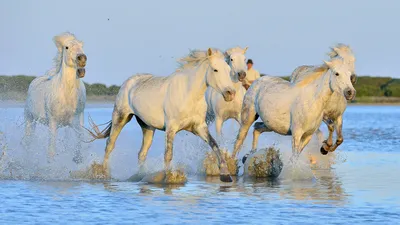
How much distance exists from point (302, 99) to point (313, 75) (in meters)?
0.46

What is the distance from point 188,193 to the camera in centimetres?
1462

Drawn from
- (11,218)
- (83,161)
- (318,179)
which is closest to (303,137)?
(318,179)

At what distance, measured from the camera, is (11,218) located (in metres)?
12.2

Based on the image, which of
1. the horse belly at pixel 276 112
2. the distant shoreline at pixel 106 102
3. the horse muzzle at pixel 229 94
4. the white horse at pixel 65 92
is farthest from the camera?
the distant shoreline at pixel 106 102

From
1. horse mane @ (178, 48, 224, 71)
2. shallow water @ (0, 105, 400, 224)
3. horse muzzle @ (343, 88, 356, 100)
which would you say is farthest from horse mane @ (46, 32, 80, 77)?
horse muzzle @ (343, 88, 356, 100)

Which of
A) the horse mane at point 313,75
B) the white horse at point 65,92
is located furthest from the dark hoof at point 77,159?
the horse mane at point 313,75

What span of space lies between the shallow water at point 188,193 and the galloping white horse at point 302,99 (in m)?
0.69

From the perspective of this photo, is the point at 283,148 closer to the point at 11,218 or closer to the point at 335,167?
the point at 335,167

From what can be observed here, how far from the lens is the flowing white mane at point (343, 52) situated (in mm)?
17330

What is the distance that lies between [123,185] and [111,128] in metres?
1.87

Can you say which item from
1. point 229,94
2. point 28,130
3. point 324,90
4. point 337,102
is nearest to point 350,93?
point 324,90

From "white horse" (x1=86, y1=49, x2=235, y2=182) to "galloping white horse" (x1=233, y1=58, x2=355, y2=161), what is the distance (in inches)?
61.4

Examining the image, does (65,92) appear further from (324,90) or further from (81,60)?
(324,90)

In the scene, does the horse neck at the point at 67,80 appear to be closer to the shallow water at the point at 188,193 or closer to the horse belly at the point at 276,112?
the shallow water at the point at 188,193
